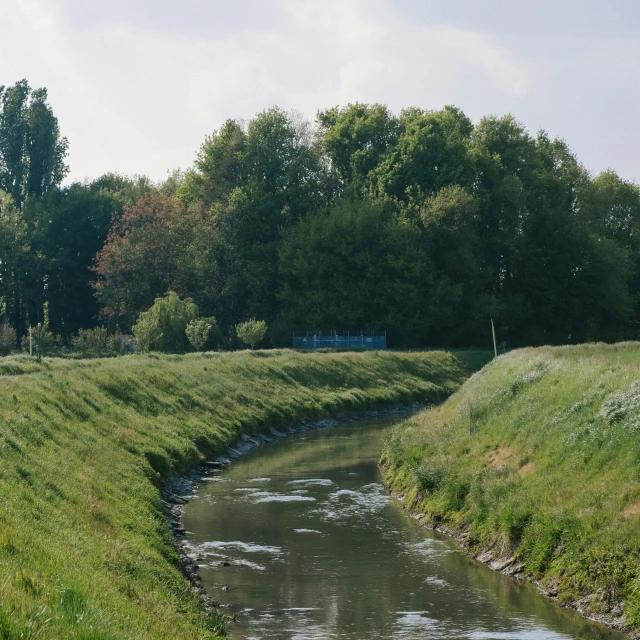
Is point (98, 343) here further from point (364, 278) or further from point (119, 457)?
point (119, 457)

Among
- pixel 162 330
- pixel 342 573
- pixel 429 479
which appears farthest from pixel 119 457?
pixel 162 330

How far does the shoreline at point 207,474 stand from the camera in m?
21.7

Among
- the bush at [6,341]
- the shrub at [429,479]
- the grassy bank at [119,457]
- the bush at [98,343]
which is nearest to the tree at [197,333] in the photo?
the bush at [98,343]

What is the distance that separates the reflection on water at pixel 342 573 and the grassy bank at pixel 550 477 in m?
0.76

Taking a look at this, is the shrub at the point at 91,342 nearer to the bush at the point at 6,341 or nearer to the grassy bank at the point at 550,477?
the bush at the point at 6,341

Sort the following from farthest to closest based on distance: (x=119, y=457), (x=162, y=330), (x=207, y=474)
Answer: (x=162, y=330) < (x=207, y=474) < (x=119, y=457)

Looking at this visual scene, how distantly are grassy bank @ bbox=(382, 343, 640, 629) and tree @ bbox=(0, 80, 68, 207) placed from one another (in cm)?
8591

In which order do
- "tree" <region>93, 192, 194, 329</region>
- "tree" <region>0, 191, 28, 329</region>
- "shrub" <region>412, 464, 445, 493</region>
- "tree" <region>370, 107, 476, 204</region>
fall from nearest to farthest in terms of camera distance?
"shrub" <region>412, 464, 445, 493</region> → "tree" <region>0, 191, 28, 329</region> → "tree" <region>93, 192, 194, 329</region> → "tree" <region>370, 107, 476, 204</region>

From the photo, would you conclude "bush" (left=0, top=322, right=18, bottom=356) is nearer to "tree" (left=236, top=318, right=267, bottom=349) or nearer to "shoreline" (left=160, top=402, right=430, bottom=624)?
"tree" (left=236, top=318, right=267, bottom=349)

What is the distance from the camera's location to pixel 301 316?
3669 inches

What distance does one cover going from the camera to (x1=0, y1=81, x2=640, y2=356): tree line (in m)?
92.1

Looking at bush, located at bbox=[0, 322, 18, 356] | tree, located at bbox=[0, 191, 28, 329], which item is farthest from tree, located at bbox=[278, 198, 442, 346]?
bush, located at bbox=[0, 322, 18, 356]

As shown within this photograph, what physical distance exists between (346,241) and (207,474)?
56268 millimetres

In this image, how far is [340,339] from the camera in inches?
3575
